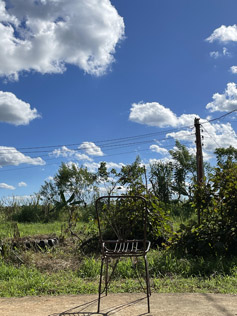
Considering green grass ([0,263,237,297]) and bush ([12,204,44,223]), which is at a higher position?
bush ([12,204,44,223])

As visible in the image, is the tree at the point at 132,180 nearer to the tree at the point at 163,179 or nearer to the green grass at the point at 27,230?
the green grass at the point at 27,230

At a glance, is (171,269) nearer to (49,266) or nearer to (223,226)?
(223,226)

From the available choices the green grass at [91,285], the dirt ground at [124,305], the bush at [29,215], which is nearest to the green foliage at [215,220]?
the green grass at [91,285]

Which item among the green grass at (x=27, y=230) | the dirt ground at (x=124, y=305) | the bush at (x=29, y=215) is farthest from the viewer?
the bush at (x=29, y=215)

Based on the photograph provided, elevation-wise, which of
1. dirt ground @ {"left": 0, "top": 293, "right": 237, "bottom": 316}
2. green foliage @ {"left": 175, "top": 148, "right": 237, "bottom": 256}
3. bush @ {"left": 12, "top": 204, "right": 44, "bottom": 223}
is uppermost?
bush @ {"left": 12, "top": 204, "right": 44, "bottom": 223}

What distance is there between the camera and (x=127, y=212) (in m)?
6.54

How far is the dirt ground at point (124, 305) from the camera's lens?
3230 millimetres

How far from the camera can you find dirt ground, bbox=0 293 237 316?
10.6 feet

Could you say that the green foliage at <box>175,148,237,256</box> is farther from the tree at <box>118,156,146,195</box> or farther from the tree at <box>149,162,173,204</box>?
the tree at <box>149,162,173,204</box>

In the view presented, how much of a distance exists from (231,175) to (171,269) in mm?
2133

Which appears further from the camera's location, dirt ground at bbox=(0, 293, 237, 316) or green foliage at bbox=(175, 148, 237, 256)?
green foliage at bbox=(175, 148, 237, 256)

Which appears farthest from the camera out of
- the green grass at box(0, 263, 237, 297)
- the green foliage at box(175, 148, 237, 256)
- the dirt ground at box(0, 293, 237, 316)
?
the green foliage at box(175, 148, 237, 256)

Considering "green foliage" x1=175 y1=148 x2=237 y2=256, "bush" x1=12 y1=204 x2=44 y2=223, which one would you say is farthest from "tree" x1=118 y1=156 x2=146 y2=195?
"bush" x1=12 y1=204 x2=44 y2=223

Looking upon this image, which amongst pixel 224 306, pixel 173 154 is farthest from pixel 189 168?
pixel 224 306
